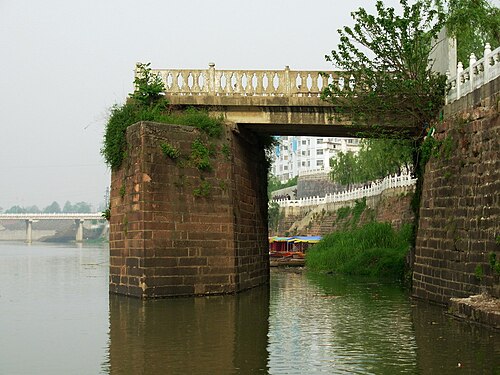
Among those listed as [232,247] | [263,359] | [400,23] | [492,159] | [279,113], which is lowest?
[263,359]

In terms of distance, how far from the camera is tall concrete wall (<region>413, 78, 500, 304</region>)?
16.4 meters

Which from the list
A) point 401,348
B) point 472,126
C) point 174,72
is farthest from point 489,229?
point 174,72

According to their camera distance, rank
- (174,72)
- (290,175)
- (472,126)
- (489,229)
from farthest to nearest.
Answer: (290,175), (174,72), (472,126), (489,229)

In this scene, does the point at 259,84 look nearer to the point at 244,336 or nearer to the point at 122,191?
the point at 122,191

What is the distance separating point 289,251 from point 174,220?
25021 millimetres

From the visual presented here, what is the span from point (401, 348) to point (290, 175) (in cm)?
12635

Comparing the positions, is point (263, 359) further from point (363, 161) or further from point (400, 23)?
point (363, 161)

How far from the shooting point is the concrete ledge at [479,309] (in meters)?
14.4

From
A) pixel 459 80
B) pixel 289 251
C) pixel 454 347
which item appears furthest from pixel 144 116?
pixel 289 251

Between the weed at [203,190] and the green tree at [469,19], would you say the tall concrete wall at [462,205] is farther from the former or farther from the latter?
the weed at [203,190]

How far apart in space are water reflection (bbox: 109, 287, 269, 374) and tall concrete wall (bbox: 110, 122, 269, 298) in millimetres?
629

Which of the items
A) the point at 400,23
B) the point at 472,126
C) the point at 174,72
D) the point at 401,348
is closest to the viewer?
the point at 401,348

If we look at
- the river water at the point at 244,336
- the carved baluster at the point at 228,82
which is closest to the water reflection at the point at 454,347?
the river water at the point at 244,336

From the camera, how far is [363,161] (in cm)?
5841
